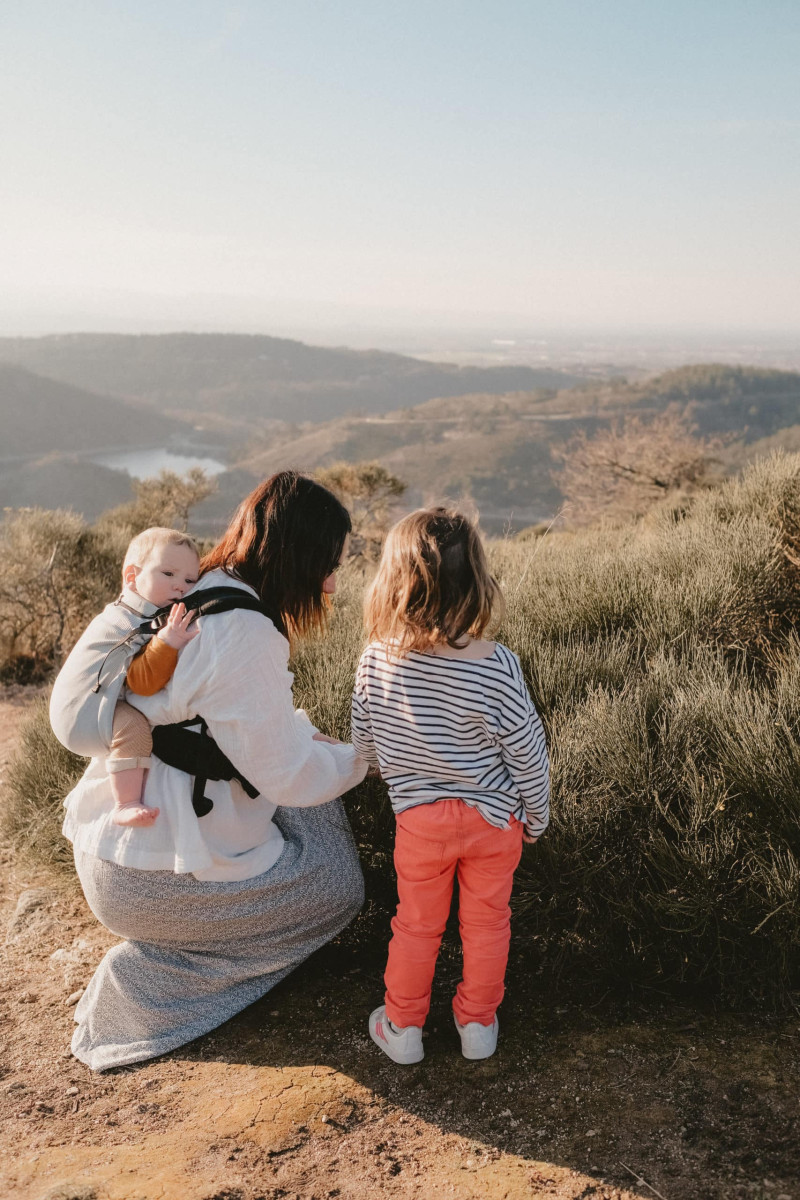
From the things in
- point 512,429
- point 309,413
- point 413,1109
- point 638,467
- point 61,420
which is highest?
point 309,413

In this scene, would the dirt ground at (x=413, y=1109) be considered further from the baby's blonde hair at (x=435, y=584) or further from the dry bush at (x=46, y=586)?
the dry bush at (x=46, y=586)

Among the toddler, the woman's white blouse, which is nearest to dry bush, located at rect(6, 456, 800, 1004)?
the toddler

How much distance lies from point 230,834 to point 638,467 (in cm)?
2213

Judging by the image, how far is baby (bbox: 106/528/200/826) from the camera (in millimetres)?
2105

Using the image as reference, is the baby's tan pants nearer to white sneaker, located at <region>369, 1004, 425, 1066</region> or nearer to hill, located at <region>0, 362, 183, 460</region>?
white sneaker, located at <region>369, 1004, 425, 1066</region>

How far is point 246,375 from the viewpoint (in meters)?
118

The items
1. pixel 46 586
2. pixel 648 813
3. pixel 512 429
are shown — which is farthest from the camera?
pixel 512 429

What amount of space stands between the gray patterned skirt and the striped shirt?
528 mm

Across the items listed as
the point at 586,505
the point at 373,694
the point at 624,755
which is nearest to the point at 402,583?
the point at 373,694

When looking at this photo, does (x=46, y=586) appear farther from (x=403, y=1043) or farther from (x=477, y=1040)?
(x=477, y=1040)

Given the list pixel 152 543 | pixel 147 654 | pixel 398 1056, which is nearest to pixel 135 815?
pixel 147 654

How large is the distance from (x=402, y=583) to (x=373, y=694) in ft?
1.18

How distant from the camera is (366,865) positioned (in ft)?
9.77

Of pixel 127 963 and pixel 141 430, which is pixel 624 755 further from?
pixel 141 430
